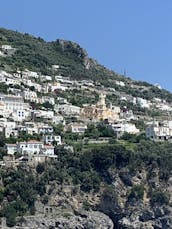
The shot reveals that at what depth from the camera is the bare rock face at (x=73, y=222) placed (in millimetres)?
70875

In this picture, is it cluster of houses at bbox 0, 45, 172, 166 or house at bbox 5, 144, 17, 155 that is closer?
house at bbox 5, 144, 17, 155

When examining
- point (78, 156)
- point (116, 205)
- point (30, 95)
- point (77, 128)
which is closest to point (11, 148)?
point (78, 156)

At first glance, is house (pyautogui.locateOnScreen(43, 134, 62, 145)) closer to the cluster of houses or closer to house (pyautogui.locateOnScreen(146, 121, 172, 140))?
the cluster of houses

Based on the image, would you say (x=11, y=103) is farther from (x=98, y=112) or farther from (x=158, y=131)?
(x=158, y=131)

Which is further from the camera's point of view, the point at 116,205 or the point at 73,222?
the point at 116,205

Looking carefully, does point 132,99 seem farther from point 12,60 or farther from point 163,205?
point 163,205

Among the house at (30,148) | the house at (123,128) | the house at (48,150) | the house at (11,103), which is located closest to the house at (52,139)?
the house at (30,148)

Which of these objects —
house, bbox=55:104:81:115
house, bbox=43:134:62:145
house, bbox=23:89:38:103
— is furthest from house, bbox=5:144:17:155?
house, bbox=23:89:38:103

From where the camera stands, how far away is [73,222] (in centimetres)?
7319

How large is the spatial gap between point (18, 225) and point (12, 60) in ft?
172

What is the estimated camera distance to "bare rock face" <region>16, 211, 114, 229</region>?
70.9 meters

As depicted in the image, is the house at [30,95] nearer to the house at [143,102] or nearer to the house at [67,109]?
the house at [67,109]

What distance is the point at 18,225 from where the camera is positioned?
70312mm

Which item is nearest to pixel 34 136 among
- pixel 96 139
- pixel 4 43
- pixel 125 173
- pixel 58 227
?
pixel 96 139
